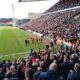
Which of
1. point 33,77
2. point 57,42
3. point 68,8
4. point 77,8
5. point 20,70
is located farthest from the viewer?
point 68,8

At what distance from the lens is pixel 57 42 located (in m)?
40.0

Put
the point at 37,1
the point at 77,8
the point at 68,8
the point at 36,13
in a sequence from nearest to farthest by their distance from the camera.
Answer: the point at 77,8 < the point at 68,8 < the point at 37,1 < the point at 36,13

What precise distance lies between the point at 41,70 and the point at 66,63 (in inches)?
65.5

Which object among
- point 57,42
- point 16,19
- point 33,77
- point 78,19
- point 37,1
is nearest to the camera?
point 33,77

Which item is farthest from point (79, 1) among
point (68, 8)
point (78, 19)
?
point (78, 19)

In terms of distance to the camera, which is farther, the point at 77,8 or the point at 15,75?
the point at 77,8

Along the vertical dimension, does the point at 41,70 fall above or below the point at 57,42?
above

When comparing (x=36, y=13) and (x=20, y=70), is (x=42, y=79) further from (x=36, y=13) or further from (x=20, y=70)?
(x=36, y=13)

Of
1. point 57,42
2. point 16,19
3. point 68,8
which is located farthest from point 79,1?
point 16,19

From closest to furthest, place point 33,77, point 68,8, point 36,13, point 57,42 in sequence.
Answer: point 33,77
point 57,42
point 68,8
point 36,13

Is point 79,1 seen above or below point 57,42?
above

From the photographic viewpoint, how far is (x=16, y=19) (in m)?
152

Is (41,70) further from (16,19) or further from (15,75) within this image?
(16,19)

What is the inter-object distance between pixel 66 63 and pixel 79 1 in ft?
180
